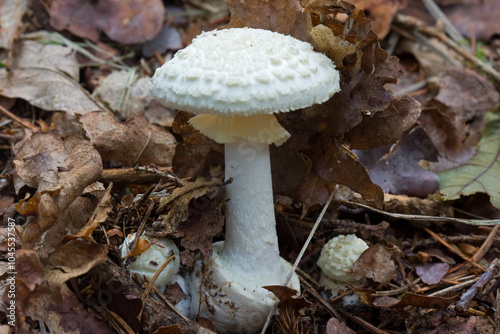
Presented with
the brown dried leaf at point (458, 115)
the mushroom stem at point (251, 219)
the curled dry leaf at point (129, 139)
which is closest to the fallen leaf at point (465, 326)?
the mushroom stem at point (251, 219)

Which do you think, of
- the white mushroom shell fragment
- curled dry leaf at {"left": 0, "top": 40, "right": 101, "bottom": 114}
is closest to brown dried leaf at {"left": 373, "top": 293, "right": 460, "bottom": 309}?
the white mushroom shell fragment

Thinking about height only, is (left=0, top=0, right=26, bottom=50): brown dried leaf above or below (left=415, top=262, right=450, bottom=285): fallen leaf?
above

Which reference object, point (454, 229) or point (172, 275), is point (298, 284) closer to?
point (172, 275)

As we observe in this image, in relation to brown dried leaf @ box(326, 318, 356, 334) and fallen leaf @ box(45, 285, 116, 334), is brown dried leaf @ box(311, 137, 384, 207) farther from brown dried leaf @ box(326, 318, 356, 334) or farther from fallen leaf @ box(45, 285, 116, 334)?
fallen leaf @ box(45, 285, 116, 334)

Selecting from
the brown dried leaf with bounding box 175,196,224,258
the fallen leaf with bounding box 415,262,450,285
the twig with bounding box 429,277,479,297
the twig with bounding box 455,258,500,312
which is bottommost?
the fallen leaf with bounding box 415,262,450,285

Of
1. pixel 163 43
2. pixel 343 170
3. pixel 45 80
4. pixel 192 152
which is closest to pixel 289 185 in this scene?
pixel 343 170

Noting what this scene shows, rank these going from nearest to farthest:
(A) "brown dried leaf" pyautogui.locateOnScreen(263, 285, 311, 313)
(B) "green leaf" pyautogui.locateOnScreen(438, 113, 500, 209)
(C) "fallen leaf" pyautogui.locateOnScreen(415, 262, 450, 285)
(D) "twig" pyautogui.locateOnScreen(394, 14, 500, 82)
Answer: (A) "brown dried leaf" pyautogui.locateOnScreen(263, 285, 311, 313)
(C) "fallen leaf" pyautogui.locateOnScreen(415, 262, 450, 285)
(B) "green leaf" pyautogui.locateOnScreen(438, 113, 500, 209)
(D) "twig" pyautogui.locateOnScreen(394, 14, 500, 82)

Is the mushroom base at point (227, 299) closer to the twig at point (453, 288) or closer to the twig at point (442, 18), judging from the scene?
the twig at point (453, 288)
